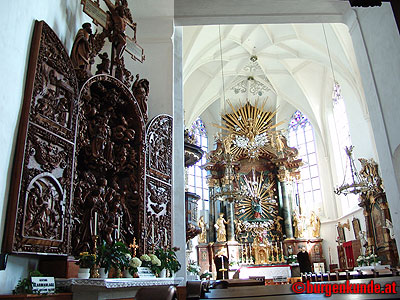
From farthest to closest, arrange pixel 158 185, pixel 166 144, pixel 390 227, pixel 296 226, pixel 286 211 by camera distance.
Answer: pixel 286 211 → pixel 296 226 → pixel 390 227 → pixel 166 144 → pixel 158 185

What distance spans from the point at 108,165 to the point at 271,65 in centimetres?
1561

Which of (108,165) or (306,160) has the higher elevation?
(306,160)

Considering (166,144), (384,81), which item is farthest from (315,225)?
(166,144)

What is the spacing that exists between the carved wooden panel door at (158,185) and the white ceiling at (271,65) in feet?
27.2

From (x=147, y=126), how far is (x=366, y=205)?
10.0 metres

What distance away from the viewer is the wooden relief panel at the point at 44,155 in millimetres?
3836

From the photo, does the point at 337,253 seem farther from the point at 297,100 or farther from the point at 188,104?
the point at 188,104

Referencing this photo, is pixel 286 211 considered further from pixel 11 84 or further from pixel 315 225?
pixel 11 84

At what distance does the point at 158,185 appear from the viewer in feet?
21.9

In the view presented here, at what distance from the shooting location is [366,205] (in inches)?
530

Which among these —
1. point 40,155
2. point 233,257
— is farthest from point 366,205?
point 40,155

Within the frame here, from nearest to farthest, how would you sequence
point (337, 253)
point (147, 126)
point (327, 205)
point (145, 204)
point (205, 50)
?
point (145, 204) → point (147, 126) → point (205, 50) → point (337, 253) → point (327, 205)

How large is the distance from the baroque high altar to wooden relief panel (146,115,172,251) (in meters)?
11.0

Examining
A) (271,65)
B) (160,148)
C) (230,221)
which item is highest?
(271,65)
